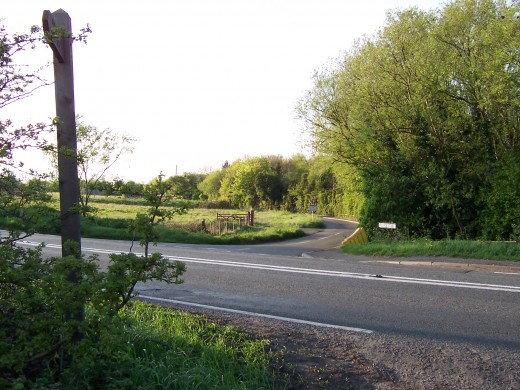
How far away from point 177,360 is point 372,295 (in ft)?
17.3

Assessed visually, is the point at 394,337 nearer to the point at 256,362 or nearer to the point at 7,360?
the point at 256,362

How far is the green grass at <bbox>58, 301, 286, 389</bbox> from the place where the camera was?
387 cm

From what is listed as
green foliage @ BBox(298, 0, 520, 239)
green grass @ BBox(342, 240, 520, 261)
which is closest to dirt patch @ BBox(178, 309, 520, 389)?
green grass @ BBox(342, 240, 520, 261)

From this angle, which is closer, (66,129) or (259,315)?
(66,129)

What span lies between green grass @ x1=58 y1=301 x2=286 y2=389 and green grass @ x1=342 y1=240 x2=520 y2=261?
10.5 meters

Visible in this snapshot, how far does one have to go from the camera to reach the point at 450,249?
15188 millimetres

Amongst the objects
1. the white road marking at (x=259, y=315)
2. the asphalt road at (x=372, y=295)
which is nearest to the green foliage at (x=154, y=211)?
the white road marking at (x=259, y=315)

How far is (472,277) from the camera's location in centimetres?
1116

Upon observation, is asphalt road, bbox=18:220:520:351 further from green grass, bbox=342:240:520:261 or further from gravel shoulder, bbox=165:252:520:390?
green grass, bbox=342:240:520:261

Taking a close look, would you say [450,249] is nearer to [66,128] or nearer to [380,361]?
[380,361]

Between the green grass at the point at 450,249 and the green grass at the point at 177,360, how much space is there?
10.5m

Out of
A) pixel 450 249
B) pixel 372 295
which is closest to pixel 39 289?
pixel 372 295

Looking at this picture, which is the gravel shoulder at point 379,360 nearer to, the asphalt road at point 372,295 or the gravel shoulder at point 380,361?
the gravel shoulder at point 380,361

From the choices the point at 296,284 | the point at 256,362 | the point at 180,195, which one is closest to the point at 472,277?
the point at 296,284
